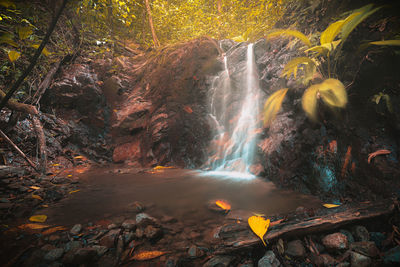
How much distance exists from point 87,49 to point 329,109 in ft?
27.6

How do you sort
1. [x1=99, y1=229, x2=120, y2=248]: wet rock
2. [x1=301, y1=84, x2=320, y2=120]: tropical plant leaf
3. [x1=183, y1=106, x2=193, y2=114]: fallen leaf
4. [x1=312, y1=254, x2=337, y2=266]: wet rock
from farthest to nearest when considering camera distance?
1. [x1=183, y1=106, x2=193, y2=114]: fallen leaf
2. [x1=301, y1=84, x2=320, y2=120]: tropical plant leaf
3. [x1=99, y1=229, x2=120, y2=248]: wet rock
4. [x1=312, y1=254, x2=337, y2=266]: wet rock

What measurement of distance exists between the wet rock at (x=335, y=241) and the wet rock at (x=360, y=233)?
0.17 metres

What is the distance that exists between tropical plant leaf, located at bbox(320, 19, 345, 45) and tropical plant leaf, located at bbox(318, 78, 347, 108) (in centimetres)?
55

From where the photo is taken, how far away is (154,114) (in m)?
5.63

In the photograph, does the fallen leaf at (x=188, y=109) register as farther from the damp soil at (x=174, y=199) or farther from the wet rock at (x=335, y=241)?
the wet rock at (x=335, y=241)

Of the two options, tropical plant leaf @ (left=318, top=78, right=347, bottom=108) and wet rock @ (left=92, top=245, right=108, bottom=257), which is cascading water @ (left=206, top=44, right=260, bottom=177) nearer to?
tropical plant leaf @ (left=318, top=78, right=347, bottom=108)

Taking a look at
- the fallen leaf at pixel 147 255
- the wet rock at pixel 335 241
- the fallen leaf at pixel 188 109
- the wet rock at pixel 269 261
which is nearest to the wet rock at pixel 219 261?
the wet rock at pixel 269 261

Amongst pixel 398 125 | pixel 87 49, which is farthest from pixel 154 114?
pixel 398 125

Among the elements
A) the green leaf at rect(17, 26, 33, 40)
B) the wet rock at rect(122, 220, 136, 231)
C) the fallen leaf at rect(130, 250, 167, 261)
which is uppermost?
the green leaf at rect(17, 26, 33, 40)

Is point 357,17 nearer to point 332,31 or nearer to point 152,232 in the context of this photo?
point 332,31

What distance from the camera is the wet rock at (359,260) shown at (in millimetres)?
1067

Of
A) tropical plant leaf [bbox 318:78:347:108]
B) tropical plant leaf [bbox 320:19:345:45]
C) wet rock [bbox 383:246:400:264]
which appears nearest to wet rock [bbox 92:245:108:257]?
wet rock [bbox 383:246:400:264]

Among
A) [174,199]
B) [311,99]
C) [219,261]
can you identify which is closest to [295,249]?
[219,261]

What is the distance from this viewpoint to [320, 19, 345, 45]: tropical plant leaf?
194 centimetres
